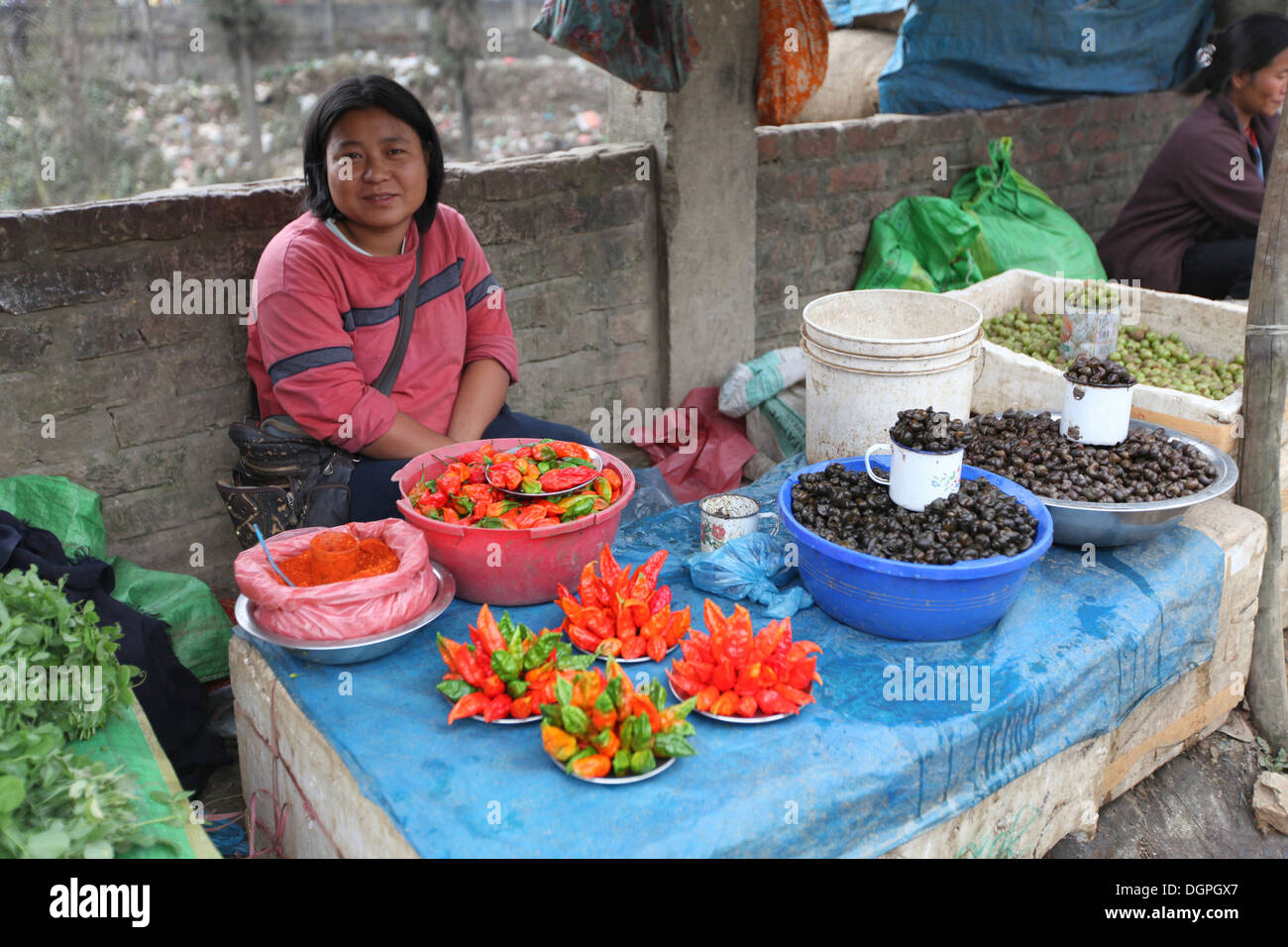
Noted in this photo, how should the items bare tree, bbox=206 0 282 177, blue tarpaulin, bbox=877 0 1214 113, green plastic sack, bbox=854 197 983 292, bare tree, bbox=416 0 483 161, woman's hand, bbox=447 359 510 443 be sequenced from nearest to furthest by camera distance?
woman's hand, bbox=447 359 510 443 → green plastic sack, bbox=854 197 983 292 → blue tarpaulin, bbox=877 0 1214 113 → bare tree, bbox=206 0 282 177 → bare tree, bbox=416 0 483 161

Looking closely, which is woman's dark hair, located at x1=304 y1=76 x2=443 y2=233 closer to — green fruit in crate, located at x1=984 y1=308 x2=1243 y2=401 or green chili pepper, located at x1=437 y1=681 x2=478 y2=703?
green chili pepper, located at x1=437 y1=681 x2=478 y2=703

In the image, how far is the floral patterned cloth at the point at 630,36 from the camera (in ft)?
12.4

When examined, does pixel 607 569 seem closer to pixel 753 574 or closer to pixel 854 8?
pixel 753 574

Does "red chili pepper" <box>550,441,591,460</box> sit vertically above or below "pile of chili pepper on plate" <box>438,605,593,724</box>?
above

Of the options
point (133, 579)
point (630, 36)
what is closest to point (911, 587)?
point (133, 579)

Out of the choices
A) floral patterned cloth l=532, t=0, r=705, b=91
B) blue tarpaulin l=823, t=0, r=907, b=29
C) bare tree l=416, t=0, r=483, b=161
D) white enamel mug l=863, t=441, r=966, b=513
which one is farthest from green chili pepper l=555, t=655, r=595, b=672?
bare tree l=416, t=0, r=483, b=161

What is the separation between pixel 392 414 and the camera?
10.4 ft

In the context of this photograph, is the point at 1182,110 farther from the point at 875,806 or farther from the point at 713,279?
the point at 875,806

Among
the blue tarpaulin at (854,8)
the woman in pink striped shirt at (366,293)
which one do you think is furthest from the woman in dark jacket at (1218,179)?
the woman in pink striped shirt at (366,293)

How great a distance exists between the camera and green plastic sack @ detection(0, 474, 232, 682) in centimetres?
314

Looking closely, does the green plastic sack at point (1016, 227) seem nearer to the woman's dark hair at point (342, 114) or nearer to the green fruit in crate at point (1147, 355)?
the green fruit in crate at point (1147, 355)

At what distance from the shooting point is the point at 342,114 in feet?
10.0

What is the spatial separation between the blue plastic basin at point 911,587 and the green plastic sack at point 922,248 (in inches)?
104

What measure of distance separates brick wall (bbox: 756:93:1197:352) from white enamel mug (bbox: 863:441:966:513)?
2.55m
